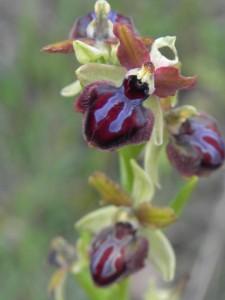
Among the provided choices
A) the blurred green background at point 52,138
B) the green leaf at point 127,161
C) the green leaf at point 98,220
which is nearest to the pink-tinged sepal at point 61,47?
the green leaf at point 127,161

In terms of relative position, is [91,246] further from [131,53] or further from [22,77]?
[22,77]

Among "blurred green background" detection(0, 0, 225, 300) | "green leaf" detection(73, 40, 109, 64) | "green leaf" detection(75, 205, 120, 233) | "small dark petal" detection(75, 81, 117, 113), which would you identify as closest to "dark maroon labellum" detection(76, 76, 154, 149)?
"small dark petal" detection(75, 81, 117, 113)

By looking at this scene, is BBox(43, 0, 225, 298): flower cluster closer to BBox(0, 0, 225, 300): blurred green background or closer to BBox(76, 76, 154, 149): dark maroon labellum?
BBox(76, 76, 154, 149): dark maroon labellum

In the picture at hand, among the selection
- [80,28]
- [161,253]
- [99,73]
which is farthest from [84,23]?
[161,253]

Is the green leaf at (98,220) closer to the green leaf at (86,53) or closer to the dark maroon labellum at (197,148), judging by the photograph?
the dark maroon labellum at (197,148)

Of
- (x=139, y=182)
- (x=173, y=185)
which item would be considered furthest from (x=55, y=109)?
(x=139, y=182)
